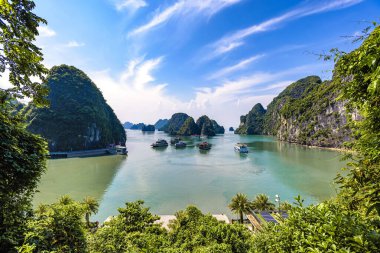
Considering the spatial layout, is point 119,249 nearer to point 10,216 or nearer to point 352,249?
point 10,216

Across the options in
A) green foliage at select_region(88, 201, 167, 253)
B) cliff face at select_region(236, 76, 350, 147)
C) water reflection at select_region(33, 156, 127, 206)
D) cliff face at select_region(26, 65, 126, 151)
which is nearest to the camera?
green foliage at select_region(88, 201, 167, 253)

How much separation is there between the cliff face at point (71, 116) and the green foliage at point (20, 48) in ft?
338

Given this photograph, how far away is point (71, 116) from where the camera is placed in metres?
106

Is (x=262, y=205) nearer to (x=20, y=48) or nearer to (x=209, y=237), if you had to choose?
(x=209, y=237)

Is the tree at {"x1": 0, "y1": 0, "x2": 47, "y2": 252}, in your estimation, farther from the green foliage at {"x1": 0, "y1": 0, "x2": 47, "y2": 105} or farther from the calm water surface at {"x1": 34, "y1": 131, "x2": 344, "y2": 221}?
the calm water surface at {"x1": 34, "y1": 131, "x2": 344, "y2": 221}

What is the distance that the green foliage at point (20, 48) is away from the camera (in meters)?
5.95

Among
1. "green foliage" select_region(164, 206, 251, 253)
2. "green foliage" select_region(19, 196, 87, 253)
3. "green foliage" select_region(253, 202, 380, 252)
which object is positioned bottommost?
"green foliage" select_region(164, 206, 251, 253)

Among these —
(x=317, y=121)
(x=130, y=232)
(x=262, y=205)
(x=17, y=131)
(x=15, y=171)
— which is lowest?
(x=262, y=205)

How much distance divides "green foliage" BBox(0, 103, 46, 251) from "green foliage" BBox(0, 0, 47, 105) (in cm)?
96

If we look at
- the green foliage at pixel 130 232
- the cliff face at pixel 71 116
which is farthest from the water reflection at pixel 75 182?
the cliff face at pixel 71 116

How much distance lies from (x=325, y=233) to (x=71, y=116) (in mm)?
122418

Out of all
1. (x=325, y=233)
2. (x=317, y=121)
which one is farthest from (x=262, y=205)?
(x=317, y=121)

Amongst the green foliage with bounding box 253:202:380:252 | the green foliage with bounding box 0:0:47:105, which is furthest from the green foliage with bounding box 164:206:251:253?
the green foliage with bounding box 0:0:47:105

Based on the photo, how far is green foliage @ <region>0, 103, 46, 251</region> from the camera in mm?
6410
